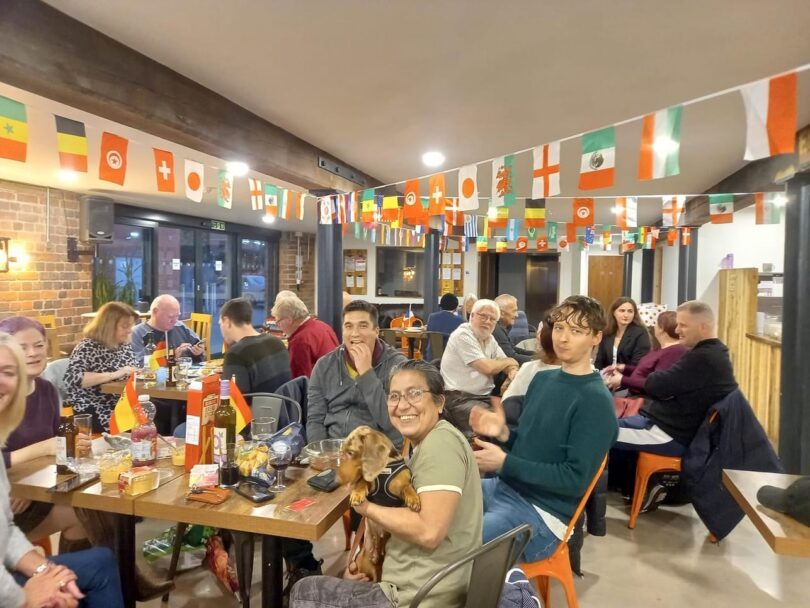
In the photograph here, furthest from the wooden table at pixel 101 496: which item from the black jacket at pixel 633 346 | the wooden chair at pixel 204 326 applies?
the wooden chair at pixel 204 326

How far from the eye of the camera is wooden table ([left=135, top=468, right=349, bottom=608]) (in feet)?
4.75

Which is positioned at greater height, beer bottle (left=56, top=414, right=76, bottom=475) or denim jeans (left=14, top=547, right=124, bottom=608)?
beer bottle (left=56, top=414, right=76, bottom=475)

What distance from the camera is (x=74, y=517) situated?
6.86ft

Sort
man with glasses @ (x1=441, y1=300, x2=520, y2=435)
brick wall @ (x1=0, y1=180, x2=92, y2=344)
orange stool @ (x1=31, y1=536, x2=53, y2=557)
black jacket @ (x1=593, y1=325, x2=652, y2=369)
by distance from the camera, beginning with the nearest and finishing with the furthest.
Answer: orange stool @ (x1=31, y1=536, x2=53, y2=557)
man with glasses @ (x1=441, y1=300, x2=520, y2=435)
black jacket @ (x1=593, y1=325, x2=652, y2=369)
brick wall @ (x1=0, y1=180, x2=92, y2=344)

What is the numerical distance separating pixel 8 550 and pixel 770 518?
88.2 inches

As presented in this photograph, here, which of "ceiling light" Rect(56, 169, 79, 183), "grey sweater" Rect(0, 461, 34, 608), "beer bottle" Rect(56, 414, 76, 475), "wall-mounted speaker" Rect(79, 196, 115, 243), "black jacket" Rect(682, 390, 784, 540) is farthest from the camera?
"wall-mounted speaker" Rect(79, 196, 115, 243)

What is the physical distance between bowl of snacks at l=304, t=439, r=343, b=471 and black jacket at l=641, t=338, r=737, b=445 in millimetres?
1916

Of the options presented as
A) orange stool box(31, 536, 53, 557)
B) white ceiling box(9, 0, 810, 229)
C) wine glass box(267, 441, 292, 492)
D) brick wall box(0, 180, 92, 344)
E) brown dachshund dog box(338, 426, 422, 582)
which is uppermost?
white ceiling box(9, 0, 810, 229)

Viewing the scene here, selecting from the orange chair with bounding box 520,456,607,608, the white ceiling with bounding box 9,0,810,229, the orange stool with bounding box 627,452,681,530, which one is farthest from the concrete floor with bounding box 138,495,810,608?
the white ceiling with bounding box 9,0,810,229

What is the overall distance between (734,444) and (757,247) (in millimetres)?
5015

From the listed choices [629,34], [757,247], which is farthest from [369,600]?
[757,247]

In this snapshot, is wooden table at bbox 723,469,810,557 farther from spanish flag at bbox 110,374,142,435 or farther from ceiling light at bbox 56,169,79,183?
ceiling light at bbox 56,169,79,183

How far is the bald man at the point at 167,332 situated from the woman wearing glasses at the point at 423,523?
115 inches

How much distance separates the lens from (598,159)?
100 inches
